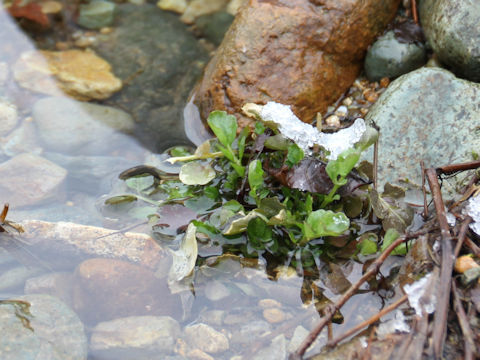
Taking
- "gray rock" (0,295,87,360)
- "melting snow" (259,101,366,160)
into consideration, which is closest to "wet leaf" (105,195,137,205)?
"gray rock" (0,295,87,360)

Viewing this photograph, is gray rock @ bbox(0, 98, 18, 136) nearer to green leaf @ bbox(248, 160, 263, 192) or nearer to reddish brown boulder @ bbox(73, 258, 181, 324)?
reddish brown boulder @ bbox(73, 258, 181, 324)

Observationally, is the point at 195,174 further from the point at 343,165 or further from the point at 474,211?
the point at 474,211

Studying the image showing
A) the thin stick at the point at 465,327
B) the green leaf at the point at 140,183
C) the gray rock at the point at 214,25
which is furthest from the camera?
the gray rock at the point at 214,25

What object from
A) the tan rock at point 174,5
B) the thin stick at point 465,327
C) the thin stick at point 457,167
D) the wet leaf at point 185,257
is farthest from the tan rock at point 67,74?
the thin stick at point 465,327

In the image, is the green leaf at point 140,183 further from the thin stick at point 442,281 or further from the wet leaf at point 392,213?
the thin stick at point 442,281

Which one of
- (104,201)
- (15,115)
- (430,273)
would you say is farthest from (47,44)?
(430,273)

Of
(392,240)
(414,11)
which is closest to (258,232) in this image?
(392,240)
